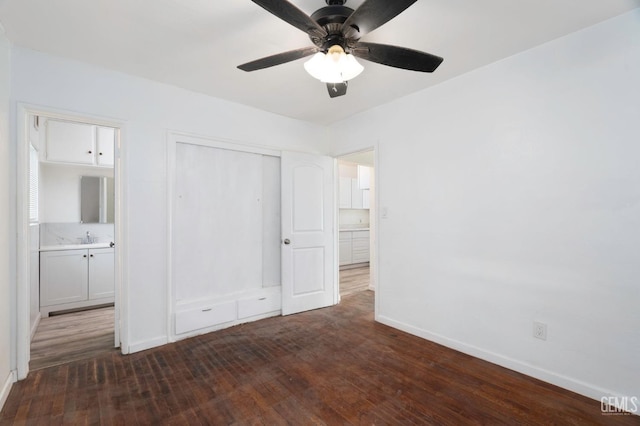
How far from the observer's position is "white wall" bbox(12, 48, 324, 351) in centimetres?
250

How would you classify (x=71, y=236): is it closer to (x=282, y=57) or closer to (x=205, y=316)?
(x=205, y=316)

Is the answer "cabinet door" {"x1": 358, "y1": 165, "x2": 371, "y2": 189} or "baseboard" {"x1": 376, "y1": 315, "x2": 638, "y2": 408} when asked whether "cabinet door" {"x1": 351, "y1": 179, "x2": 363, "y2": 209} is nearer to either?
"cabinet door" {"x1": 358, "y1": 165, "x2": 371, "y2": 189}

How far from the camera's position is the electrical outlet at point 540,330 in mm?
2254

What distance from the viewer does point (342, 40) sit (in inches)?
69.2

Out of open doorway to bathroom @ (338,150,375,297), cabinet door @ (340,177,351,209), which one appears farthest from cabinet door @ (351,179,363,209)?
cabinet door @ (340,177,351,209)

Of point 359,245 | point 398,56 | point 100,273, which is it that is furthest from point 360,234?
point 398,56

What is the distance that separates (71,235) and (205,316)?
2.71 meters

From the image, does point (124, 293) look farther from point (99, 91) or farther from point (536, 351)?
point (536, 351)

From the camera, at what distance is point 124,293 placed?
106 inches

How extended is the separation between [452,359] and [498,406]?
0.65 metres

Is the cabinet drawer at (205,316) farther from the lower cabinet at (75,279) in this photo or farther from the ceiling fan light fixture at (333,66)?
the ceiling fan light fixture at (333,66)

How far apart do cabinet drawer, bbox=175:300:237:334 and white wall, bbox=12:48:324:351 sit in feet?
0.54

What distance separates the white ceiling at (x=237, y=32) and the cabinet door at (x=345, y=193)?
14.3 ft

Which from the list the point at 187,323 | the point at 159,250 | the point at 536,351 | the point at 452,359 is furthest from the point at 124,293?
the point at 536,351
